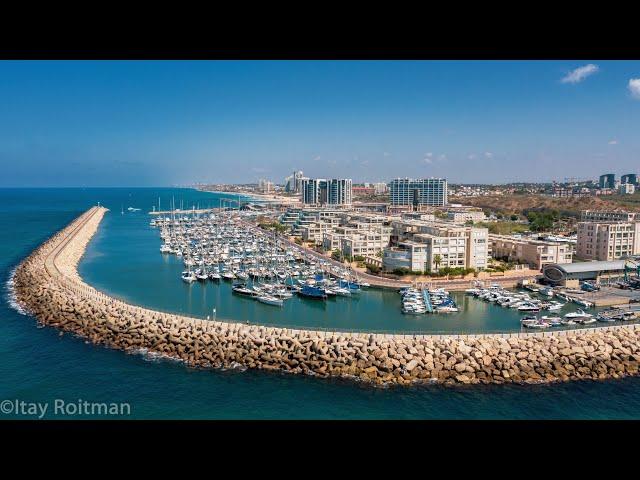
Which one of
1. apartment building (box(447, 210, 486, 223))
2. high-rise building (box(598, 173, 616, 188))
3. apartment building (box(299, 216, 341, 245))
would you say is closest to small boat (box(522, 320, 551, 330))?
apartment building (box(299, 216, 341, 245))

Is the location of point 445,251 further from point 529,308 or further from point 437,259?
point 529,308

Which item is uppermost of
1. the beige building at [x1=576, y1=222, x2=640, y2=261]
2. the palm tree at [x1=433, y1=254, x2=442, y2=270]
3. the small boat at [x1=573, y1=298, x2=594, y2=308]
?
the beige building at [x1=576, y1=222, x2=640, y2=261]

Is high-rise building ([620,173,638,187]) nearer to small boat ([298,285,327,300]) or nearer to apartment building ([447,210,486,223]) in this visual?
apartment building ([447,210,486,223])

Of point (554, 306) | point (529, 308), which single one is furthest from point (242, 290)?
point (554, 306)

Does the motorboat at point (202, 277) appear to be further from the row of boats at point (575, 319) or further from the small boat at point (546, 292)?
the small boat at point (546, 292)

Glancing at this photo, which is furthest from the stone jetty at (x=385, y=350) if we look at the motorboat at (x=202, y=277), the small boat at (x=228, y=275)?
the small boat at (x=228, y=275)
